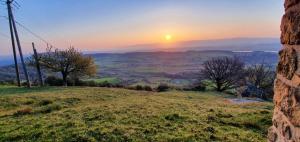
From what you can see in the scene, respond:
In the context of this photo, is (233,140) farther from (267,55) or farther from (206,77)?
(267,55)

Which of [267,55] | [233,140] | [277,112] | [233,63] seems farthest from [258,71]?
[267,55]

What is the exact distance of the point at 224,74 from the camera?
48438 mm

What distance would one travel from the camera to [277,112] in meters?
2.94

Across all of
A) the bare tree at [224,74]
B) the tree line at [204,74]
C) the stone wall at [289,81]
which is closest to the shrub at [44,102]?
the stone wall at [289,81]

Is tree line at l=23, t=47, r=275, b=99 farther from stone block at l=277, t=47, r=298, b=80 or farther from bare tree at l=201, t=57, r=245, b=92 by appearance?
stone block at l=277, t=47, r=298, b=80

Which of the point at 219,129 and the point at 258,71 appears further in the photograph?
the point at 258,71

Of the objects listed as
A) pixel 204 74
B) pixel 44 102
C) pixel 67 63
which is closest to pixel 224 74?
pixel 204 74

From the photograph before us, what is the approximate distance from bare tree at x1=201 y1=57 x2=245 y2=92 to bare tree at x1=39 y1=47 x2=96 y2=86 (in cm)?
2049

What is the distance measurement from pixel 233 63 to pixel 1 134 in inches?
1805

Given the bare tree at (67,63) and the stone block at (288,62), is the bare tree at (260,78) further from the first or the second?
the stone block at (288,62)

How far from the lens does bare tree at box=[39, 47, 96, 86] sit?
127 ft

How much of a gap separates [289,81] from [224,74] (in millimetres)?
47243

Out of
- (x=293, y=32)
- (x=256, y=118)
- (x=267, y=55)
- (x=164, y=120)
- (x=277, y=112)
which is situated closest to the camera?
(x=293, y=32)

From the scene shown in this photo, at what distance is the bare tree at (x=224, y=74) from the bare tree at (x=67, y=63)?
20.5 metres
